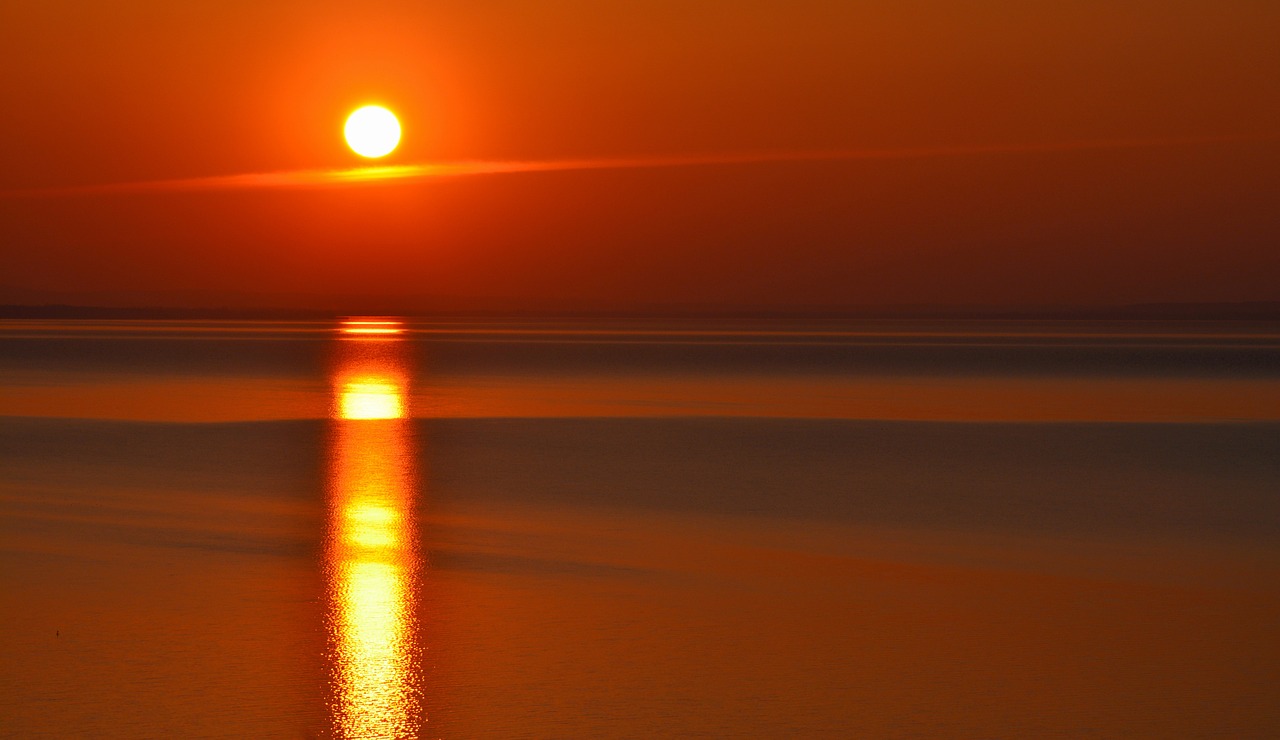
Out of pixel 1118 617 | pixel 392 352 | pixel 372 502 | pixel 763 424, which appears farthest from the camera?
pixel 392 352

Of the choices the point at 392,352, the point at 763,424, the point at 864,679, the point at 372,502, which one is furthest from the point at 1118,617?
the point at 392,352

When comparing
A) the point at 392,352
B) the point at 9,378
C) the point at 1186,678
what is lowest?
the point at 1186,678

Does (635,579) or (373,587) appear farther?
(635,579)

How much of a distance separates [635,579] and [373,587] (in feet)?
4.62

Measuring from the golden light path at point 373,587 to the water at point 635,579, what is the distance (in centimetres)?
2

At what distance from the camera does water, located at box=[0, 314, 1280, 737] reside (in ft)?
19.0

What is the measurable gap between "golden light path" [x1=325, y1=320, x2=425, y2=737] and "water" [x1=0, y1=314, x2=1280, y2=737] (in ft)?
0.08

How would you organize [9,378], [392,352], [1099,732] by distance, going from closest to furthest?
[1099,732]
[9,378]
[392,352]

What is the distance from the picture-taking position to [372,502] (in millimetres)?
11531

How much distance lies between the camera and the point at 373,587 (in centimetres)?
793

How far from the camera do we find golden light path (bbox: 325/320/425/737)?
568 cm

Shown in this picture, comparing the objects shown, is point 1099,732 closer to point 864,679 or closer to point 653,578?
point 864,679

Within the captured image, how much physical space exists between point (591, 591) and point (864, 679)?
203 centimetres

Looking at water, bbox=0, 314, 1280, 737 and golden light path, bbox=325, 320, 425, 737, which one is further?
water, bbox=0, 314, 1280, 737
